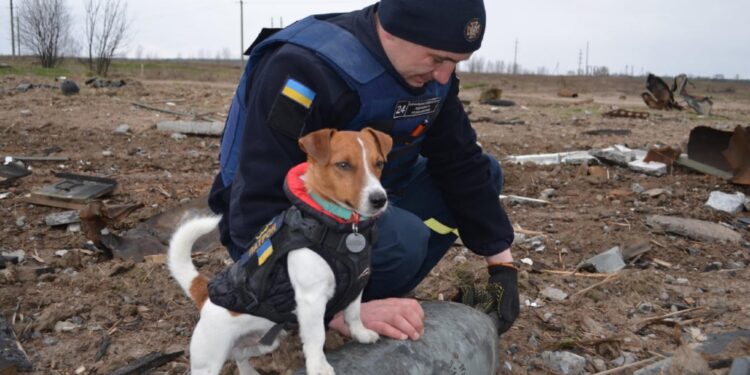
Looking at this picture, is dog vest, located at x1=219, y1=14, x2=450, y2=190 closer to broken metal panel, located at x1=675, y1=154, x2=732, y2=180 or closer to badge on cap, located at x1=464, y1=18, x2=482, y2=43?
badge on cap, located at x1=464, y1=18, x2=482, y2=43

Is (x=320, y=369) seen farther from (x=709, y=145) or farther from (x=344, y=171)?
(x=709, y=145)

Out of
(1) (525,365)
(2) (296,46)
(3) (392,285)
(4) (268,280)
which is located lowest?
(1) (525,365)

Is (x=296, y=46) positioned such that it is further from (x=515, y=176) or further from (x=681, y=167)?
(x=681, y=167)

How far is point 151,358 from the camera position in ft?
10.2

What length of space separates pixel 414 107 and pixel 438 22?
436 millimetres

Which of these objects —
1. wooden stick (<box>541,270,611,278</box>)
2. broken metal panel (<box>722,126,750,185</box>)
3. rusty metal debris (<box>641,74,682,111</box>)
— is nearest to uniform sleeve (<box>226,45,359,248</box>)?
wooden stick (<box>541,270,611,278</box>)

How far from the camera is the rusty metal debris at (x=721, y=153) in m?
6.64

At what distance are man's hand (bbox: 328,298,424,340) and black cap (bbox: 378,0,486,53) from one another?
41.4 inches

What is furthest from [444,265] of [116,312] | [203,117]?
[203,117]

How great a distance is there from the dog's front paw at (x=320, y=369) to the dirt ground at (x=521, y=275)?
48 centimetres

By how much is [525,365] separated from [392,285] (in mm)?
824

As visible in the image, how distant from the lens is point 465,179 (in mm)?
3387

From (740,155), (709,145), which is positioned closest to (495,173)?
(740,155)

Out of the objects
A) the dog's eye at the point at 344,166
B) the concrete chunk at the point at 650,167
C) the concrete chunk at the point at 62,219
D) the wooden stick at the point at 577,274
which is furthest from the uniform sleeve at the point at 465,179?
the concrete chunk at the point at 650,167
